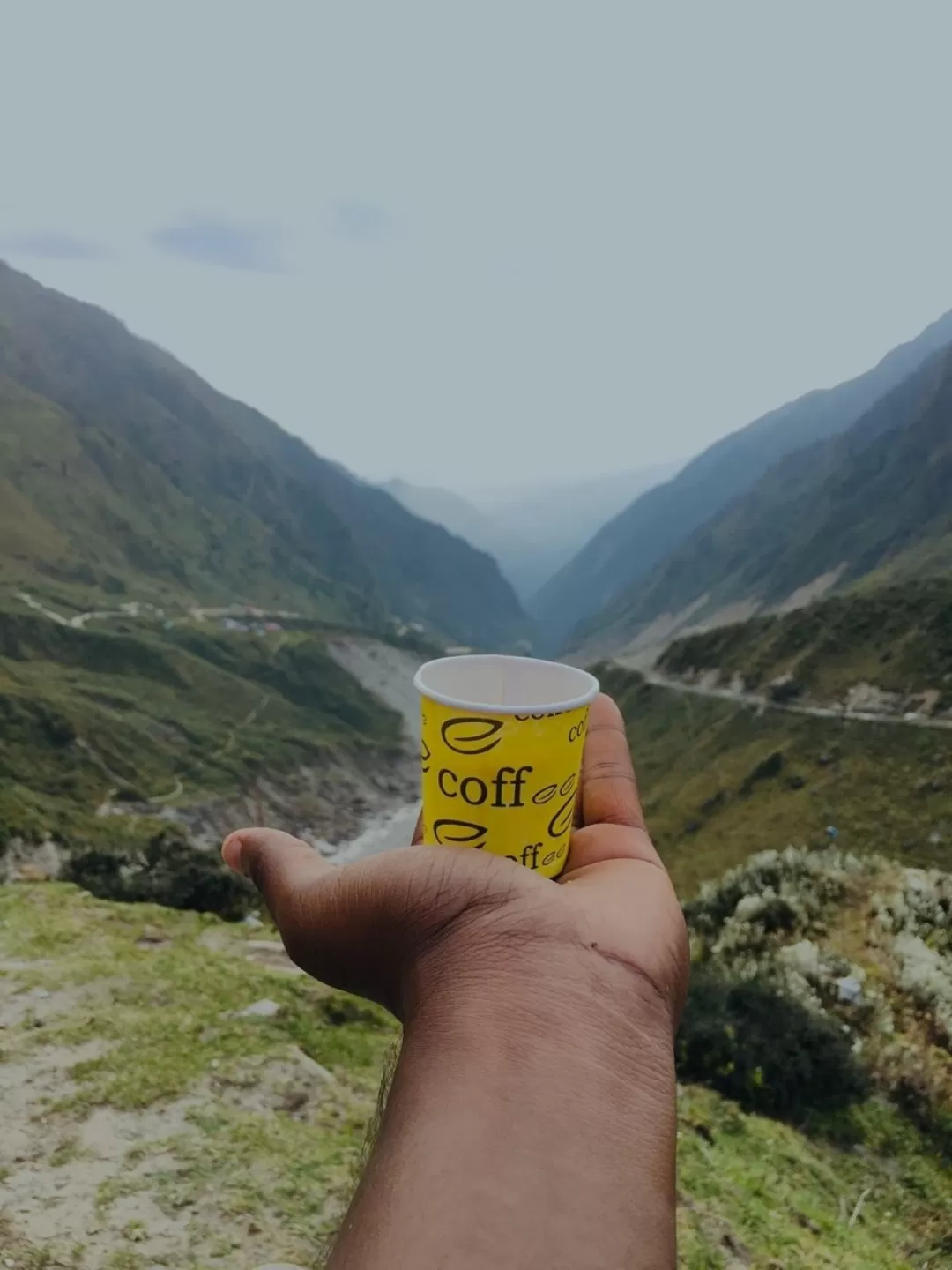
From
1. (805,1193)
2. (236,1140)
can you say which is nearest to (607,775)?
(236,1140)

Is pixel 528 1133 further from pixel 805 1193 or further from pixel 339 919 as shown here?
pixel 805 1193

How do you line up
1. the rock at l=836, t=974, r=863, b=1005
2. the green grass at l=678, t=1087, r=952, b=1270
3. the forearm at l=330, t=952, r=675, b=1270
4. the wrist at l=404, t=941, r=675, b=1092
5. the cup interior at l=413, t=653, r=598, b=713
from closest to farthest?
the forearm at l=330, t=952, r=675, b=1270, the wrist at l=404, t=941, r=675, b=1092, the cup interior at l=413, t=653, r=598, b=713, the green grass at l=678, t=1087, r=952, b=1270, the rock at l=836, t=974, r=863, b=1005

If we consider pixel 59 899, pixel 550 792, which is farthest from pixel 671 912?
pixel 59 899

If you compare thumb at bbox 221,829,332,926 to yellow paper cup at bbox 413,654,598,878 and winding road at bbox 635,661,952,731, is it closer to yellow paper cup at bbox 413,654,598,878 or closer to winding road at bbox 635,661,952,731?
yellow paper cup at bbox 413,654,598,878

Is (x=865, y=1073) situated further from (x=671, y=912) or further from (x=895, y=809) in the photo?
(x=895, y=809)

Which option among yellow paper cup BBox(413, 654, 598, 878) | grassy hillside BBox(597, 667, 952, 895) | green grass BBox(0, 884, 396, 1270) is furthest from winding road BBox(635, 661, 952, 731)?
yellow paper cup BBox(413, 654, 598, 878)

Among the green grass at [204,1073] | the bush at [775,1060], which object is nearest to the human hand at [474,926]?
the green grass at [204,1073]
